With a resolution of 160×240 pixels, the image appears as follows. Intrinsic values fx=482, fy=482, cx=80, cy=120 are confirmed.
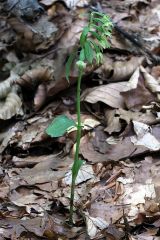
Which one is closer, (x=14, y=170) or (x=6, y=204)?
(x=6, y=204)

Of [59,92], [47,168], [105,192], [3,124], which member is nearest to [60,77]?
[59,92]

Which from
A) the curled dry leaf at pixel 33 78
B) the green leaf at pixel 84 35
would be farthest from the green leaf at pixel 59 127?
the curled dry leaf at pixel 33 78

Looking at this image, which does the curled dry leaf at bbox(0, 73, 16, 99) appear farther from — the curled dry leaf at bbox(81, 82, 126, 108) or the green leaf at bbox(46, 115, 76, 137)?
the green leaf at bbox(46, 115, 76, 137)

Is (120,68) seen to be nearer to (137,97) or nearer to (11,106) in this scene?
(137,97)

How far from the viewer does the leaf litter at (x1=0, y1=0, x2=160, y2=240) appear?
7.58ft

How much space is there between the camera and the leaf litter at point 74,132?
231 centimetres

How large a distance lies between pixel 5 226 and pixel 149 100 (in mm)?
1261

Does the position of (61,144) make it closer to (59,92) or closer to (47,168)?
(47,168)

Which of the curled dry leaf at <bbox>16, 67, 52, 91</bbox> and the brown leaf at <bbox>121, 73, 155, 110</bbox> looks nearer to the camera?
the brown leaf at <bbox>121, 73, 155, 110</bbox>

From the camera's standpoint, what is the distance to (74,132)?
9.34 feet

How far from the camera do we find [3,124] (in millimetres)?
3121

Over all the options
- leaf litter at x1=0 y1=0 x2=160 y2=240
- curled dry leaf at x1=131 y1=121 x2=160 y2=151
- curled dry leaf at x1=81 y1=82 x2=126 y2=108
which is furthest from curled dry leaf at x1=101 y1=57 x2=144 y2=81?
curled dry leaf at x1=131 y1=121 x2=160 y2=151

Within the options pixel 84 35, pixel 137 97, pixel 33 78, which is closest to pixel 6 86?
pixel 33 78

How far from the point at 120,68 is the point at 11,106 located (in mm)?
783
